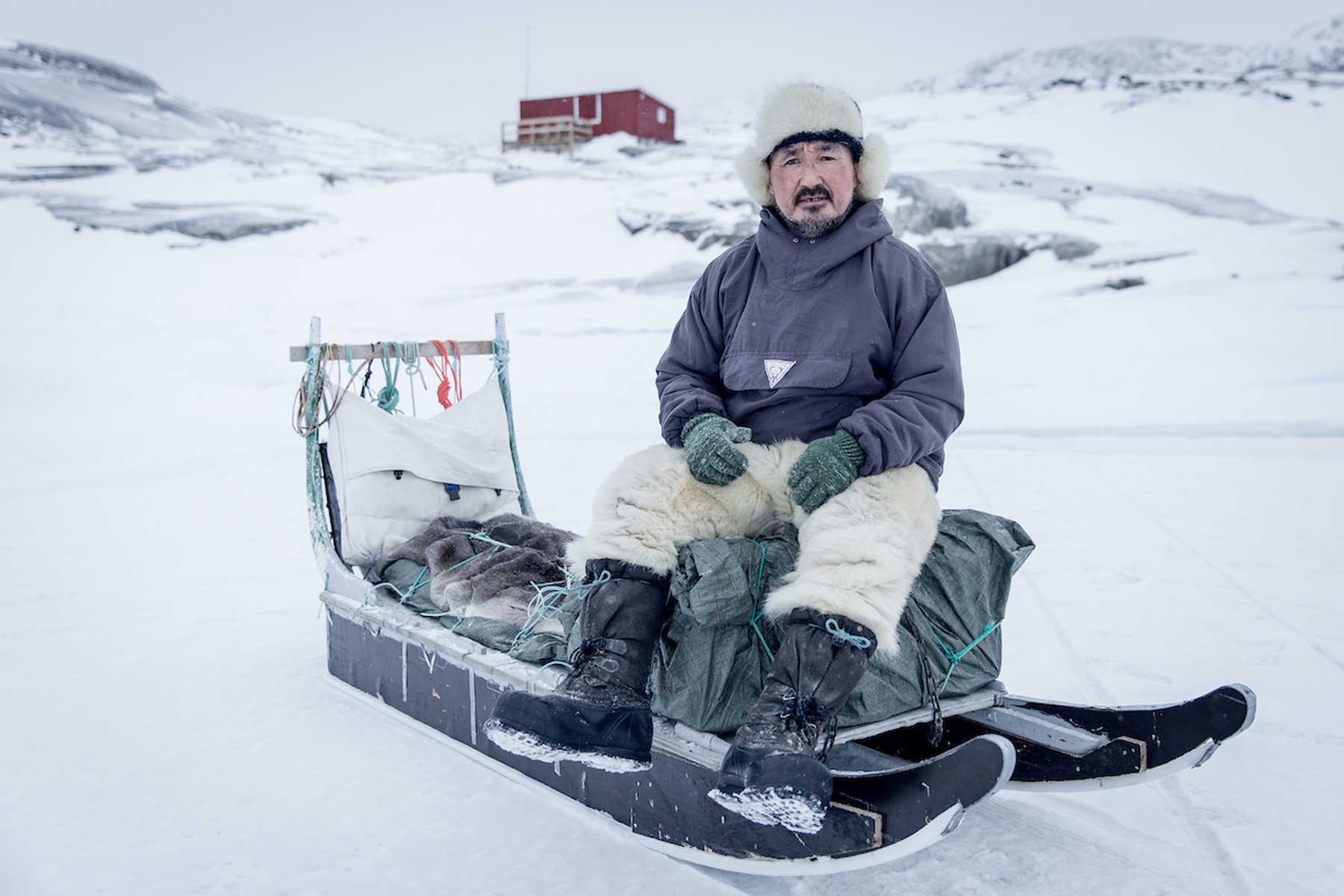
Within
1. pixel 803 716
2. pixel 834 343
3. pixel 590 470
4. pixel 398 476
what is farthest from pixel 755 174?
pixel 590 470

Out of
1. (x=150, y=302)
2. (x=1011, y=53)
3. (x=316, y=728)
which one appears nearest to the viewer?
(x=316, y=728)

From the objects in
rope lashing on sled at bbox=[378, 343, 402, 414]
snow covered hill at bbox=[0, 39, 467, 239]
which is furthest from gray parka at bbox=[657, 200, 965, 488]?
snow covered hill at bbox=[0, 39, 467, 239]

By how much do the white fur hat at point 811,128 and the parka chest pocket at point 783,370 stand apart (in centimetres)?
35

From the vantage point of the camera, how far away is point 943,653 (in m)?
1.67

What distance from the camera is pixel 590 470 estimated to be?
15.4 ft

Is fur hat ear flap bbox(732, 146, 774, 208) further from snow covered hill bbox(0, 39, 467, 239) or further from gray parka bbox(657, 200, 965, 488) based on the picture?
snow covered hill bbox(0, 39, 467, 239)

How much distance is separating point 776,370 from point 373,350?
1.34 m

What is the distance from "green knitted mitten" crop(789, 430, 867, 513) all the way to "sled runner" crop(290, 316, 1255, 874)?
387mm

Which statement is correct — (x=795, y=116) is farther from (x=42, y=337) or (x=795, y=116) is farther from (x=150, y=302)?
(x=150, y=302)

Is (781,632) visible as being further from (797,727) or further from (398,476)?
(398,476)

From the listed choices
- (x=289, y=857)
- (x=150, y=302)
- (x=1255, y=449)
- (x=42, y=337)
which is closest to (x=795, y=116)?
(x=289, y=857)

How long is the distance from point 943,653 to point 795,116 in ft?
3.44

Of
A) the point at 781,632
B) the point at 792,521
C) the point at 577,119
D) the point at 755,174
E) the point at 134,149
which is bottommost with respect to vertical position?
the point at 781,632

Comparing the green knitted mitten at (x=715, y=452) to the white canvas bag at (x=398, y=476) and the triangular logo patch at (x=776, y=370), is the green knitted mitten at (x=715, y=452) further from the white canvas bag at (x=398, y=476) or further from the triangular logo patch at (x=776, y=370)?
the white canvas bag at (x=398, y=476)
